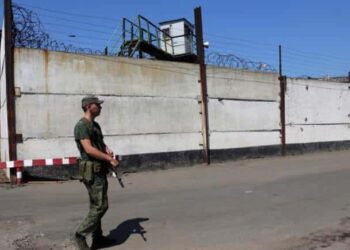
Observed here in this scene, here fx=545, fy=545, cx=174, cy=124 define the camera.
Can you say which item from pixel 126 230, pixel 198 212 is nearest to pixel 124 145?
pixel 198 212

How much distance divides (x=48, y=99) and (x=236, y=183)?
18.9 ft

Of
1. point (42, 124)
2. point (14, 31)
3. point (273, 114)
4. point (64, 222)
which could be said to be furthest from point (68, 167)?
point (273, 114)

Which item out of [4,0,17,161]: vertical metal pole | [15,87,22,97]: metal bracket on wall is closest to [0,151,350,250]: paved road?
[4,0,17,161]: vertical metal pole

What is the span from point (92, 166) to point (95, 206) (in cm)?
49

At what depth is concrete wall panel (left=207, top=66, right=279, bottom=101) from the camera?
64.4ft

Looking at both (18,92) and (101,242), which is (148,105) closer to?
(18,92)

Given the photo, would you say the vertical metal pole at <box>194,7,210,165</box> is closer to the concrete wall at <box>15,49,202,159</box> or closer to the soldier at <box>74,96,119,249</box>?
the concrete wall at <box>15,49,202,159</box>

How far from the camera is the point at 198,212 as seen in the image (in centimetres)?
928

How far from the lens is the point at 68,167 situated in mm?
15422

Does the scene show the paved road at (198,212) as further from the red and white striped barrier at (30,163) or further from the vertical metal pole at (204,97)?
the vertical metal pole at (204,97)

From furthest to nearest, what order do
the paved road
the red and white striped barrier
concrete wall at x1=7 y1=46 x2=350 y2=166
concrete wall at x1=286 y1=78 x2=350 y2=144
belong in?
concrete wall at x1=286 y1=78 x2=350 y2=144 < concrete wall at x1=7 y1=46 x2=350 y2=166 < the red and white striped barrier < the paved road

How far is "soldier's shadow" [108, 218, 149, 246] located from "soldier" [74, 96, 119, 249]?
666mm

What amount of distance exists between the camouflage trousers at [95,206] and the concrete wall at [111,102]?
28.4 feet

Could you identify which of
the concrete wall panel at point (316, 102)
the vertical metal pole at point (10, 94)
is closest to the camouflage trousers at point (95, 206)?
the vertical metal pole at point (10, 94)
